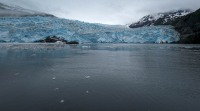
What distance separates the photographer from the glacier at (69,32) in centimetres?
3628

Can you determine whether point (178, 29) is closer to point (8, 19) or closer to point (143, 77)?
point (8, 19)

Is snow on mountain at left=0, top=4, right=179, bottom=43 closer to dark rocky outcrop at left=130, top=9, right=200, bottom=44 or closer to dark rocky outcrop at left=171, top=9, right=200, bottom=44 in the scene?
dark rocky outcrop at left=130, top=9, right=200, bottom=44

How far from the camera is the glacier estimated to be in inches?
1428

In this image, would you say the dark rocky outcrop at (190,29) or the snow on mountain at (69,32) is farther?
the dark rocky outcrop at (190,29)

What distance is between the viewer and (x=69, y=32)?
3803 centimetres

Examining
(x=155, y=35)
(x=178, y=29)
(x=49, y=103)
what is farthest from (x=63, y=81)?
(x=178, y=29)

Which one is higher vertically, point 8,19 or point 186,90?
point 8,19

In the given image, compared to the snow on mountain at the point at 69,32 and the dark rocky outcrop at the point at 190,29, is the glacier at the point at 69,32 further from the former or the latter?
the dark rocky outcrop at the point at 190,29

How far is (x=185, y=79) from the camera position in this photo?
23.0ft

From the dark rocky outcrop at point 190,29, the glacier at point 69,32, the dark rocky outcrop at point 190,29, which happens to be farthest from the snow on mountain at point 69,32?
the dark rocky outcrop at point 190,29

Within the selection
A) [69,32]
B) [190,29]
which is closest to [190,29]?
[190,29]

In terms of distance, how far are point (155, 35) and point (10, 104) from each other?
37962 mm

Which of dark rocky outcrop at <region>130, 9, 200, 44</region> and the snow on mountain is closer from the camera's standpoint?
the snow on mountain

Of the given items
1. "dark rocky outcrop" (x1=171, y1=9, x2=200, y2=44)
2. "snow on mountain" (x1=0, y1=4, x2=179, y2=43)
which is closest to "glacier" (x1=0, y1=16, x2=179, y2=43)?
"snow on mountain" (x1=0, y1=4, x2=179, y2=43)
